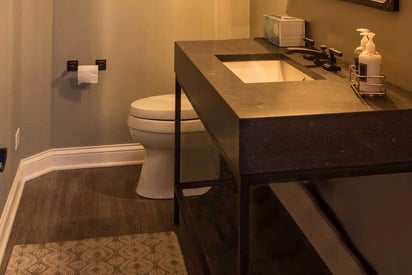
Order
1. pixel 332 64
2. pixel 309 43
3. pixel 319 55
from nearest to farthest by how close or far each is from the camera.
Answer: pixel 332 64 < pixel 319 55 < pixel 309 43

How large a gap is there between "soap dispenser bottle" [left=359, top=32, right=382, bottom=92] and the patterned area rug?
123cm

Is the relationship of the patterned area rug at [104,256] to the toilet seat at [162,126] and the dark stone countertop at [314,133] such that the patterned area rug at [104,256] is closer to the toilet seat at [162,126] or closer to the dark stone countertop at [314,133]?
the toilet seat at [162,126]

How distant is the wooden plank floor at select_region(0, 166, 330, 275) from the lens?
8.24ft

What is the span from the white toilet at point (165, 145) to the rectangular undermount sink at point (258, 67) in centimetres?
76

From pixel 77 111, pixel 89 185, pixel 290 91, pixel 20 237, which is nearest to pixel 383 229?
pixel 290 91

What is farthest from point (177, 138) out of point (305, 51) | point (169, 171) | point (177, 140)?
point (305, 51)

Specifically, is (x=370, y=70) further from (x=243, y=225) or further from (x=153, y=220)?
(x=153, y=220)

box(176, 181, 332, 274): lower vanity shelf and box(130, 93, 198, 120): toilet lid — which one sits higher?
box(130, 93, 198, 120): toilet lid

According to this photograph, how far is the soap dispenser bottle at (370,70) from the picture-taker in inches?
64.4

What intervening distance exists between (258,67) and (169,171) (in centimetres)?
104

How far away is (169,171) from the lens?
3170 mm

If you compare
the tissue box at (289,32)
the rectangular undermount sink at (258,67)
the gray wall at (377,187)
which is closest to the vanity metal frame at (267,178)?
the gray wall at (377,187)

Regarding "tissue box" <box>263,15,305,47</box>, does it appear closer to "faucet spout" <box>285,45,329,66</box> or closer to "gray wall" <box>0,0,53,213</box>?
"faucet spout" <box>285,45,329,66</box>

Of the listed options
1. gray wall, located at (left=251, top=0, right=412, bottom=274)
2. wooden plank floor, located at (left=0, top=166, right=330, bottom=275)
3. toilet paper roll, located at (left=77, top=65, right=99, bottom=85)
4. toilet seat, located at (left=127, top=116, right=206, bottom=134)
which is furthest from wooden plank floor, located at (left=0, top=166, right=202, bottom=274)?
gray wall, located at (left=251, top=0, right=412, bottom=274)
